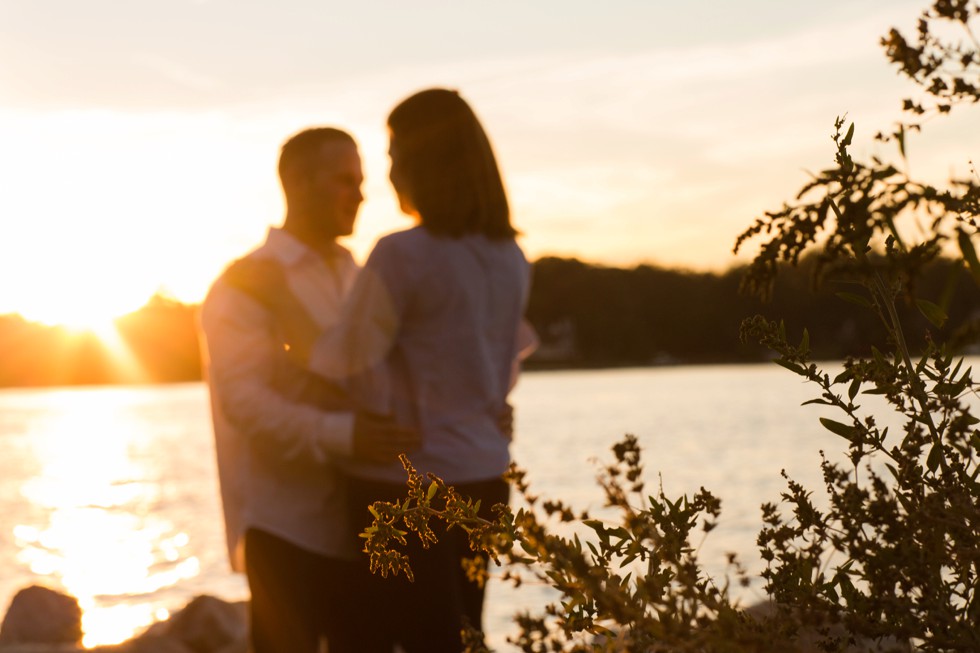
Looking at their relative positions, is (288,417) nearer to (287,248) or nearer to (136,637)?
(287,248)

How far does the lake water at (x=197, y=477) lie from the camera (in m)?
17.5

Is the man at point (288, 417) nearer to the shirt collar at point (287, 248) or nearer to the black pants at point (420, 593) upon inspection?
the shirt collar at point (287, 248)

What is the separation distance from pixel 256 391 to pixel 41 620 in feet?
26.1

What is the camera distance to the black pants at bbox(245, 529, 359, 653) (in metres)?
4.34

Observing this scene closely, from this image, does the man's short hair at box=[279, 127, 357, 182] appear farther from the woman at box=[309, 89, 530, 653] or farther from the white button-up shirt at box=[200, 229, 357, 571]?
the woman at box=[309, 89, 530, 653]

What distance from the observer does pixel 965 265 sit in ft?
3.91

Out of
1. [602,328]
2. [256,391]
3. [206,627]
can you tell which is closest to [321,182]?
[256,391]

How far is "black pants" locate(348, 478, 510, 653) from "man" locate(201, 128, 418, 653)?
5.2 inches

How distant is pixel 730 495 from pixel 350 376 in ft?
67.1

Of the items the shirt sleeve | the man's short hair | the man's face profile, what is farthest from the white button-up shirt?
the man's short hair

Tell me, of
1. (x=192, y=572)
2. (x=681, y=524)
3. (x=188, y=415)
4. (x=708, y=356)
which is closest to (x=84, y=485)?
(x=192, y=572)

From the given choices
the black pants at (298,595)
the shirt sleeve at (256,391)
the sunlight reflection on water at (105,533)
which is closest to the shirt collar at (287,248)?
the shirt sleeve at (256,391)

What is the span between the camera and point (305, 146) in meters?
4.55

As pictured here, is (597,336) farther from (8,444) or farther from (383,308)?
(383,308)
